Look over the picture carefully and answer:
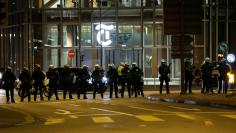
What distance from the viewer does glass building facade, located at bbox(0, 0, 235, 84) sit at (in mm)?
48000

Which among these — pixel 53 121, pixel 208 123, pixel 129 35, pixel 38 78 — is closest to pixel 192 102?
pixel 38 78

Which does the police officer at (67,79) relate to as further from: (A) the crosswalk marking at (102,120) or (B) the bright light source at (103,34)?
(A) the crosswalk marking at (102,120)

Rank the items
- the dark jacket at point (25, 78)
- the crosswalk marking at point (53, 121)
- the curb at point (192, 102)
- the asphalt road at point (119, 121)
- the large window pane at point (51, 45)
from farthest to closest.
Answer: the large window pane at point (51, 45) → the dark jacket at point (25, 78) → the curb at point (192, 102) → the crosswalk marking at point (53, 121) → the asphalt road at point (119, 121)

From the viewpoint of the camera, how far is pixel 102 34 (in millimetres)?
48469

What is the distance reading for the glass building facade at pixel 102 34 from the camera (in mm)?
48000

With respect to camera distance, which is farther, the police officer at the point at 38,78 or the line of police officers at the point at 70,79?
the police officer at the point at 38,78

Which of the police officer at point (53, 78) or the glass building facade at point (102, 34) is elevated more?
the glass building facade at point (102, 34)

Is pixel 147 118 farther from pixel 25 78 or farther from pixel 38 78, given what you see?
pixel 38 78

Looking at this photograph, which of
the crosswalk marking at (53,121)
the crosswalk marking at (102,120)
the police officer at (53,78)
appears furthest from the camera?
the police officer at (53,78)

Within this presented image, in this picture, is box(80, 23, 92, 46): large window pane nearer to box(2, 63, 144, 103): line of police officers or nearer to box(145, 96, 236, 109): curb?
box(2, 63, 144, 103): line of police officers

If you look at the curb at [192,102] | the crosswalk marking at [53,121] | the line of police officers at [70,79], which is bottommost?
the curb at [192,102]

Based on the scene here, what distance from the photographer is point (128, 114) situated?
72.8ft

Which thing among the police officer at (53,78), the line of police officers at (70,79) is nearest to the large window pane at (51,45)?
the line of police officers at (70,79)

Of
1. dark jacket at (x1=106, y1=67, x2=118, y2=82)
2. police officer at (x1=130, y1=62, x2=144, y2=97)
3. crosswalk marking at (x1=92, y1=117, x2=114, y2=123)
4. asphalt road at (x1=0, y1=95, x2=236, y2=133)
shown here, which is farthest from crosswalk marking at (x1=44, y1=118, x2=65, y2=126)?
police officer at (x1=130, y1=62, x2=144, y2=97)
